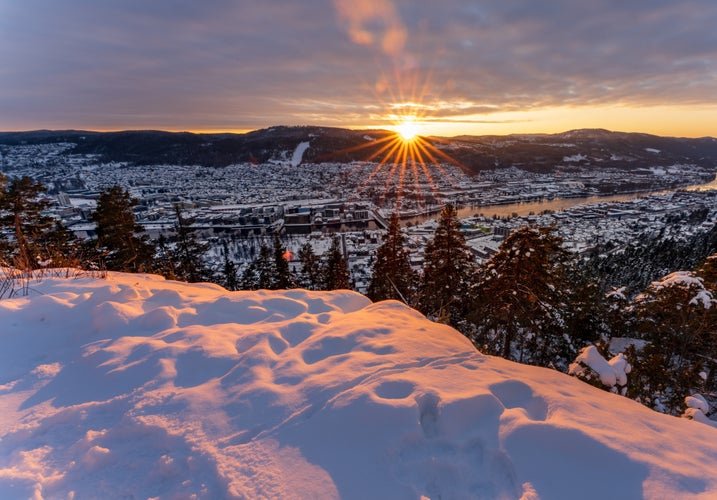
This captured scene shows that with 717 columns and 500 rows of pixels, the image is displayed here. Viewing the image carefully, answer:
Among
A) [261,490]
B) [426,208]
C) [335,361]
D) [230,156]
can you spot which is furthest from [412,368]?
[230,156]

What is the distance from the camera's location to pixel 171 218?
3132 inches

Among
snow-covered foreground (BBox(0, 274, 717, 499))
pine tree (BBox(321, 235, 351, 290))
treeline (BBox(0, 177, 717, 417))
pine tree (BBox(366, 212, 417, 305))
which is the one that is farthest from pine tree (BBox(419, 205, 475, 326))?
snow-covered foreground (BBox(0, 274, 717, 499))

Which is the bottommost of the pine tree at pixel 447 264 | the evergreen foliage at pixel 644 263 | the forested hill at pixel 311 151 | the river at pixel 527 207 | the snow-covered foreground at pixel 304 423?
the evergreen foliage at pixel 644 263

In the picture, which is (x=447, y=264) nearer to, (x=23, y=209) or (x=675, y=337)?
(x=675, y=337)

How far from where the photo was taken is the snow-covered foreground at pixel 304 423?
74.2 inches

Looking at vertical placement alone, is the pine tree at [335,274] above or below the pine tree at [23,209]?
below

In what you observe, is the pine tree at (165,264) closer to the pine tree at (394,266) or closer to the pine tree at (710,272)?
the pine tree at (394,266)

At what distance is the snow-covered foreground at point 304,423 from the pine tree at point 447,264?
10.8m

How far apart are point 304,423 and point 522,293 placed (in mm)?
10170

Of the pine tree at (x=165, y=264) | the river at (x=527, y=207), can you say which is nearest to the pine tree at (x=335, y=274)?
the pine tree at (x=165, y=264)

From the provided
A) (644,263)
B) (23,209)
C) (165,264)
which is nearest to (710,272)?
(165,264)

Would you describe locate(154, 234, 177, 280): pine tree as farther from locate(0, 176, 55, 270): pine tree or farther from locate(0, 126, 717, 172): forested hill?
locate(0, 126, 717, 172): forested hill

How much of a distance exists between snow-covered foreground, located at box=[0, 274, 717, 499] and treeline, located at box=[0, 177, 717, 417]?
2430 mm

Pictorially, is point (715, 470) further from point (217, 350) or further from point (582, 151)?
point (582, 151)
